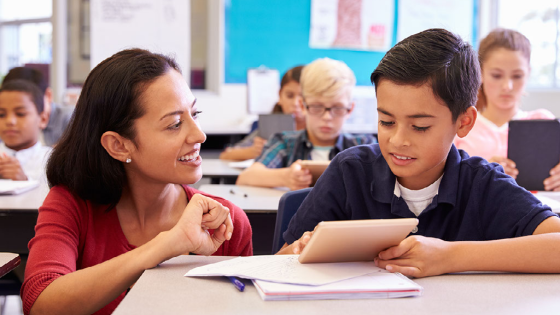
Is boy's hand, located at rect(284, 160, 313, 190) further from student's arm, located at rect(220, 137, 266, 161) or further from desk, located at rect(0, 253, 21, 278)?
student's arm, located at rect(220, 137, 266, 161)

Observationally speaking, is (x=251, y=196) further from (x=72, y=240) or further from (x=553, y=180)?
(x=553, y=180)

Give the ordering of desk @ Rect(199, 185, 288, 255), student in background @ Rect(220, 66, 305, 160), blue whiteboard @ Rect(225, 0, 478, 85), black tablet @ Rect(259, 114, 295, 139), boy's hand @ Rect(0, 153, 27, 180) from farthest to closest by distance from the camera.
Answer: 1. blue whiteboard @ Rect(225, 0, 478, 85)
2. student in background @ Rect(220, 66, 305, 160)
3. black tablet @ Rect(259, 114, 295, 139)
4. boy's hand @ Rect(0, 153, 27, 180)
5. desk @ Rect(199, 185, 288, 255)

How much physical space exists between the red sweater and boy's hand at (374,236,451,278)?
1.57ft

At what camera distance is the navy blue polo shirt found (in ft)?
3.68

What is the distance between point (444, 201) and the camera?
117cm

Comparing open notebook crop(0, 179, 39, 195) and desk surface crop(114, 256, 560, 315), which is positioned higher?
desk surface crop(114, 256, 560, 315)

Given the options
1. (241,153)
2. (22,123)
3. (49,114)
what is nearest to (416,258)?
(22,123)

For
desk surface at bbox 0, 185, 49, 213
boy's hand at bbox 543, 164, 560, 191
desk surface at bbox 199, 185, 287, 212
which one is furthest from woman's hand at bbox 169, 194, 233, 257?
boy's hand at bbox 543, 164, 560, 191

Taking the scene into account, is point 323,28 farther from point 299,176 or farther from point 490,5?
point 299,176

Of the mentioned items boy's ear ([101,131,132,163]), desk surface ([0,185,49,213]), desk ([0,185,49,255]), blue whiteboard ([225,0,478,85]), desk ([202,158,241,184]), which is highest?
blue whiteboard ([225,0,478,85])

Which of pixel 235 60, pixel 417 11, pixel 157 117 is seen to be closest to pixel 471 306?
pixel 157 117

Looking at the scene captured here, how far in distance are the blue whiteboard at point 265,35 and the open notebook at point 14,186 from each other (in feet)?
9.27

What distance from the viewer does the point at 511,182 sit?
3.76 feet

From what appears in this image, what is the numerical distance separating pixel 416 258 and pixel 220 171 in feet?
6.23
